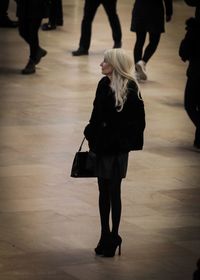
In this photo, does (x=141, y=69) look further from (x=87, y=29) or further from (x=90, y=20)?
(x=90, y=20)

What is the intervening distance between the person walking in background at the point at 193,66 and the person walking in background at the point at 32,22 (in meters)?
4.10

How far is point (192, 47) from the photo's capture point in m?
12.1

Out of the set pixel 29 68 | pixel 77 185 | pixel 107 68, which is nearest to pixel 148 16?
pixel 29 68

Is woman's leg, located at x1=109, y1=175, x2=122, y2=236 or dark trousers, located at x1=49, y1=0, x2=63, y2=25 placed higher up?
woman's leg, located at x1=109, y1=175, x2=122, y2=236

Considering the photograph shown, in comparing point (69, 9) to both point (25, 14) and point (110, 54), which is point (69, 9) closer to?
point (25, 14)

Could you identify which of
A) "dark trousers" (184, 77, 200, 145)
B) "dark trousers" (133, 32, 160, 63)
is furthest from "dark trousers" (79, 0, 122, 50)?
"dark trousers" (184, 77, 200, 145)

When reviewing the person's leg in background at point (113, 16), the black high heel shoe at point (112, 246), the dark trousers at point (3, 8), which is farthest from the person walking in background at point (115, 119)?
the dark trousers at point (3, 8)

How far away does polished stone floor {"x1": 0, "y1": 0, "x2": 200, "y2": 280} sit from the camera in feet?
28.3

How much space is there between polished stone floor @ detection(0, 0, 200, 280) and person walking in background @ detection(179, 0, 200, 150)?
382mm

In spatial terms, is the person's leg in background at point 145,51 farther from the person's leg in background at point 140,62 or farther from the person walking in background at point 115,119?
the person walking in background at point 115,119

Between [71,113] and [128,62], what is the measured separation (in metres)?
5.38

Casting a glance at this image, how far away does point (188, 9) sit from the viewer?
79.3 feet

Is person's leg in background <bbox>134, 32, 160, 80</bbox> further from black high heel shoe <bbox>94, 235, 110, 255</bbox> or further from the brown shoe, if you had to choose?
black high heel shoe <bbox>94, 235, 110, 255</bbox>

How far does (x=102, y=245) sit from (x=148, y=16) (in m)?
7.72
